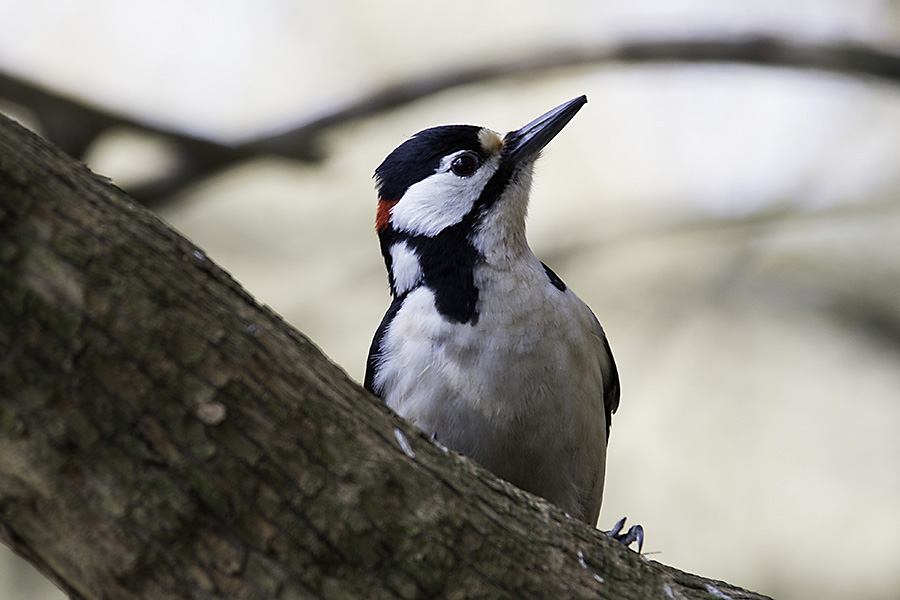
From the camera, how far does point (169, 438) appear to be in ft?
4.75

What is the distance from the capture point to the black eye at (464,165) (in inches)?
126

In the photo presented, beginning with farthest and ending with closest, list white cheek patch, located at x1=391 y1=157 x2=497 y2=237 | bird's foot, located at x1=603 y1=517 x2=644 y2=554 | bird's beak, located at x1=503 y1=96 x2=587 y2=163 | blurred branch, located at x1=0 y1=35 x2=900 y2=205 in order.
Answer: blurred branch, located at x1=0 y1=35 x2=900 y2=205 → bird's beak, located at x1=503 y1=96 x2=587 y2=163 → white cheek patch, located at x1=391 y1=157 x2=497 y2=237 → bird's foot, located at x1=603 y1=517 x2=644 y2=554

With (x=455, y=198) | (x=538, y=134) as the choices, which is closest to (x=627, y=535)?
(x=455, y=198)

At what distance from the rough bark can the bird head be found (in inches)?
54.3

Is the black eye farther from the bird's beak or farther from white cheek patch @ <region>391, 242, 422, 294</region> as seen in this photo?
white cheek patch @ <region>391, 242, 422, 294</region>

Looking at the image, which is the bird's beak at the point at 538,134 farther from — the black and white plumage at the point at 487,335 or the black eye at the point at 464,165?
the black eye at the point at 464,165

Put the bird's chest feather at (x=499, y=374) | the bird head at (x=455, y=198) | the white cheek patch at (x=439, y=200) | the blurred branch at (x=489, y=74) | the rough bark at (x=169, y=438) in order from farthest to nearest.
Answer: the blurred branch at (x=489, y=74) → the white cheek patch at (x=439, y=200) → the bird head at (x=455, y=198) → the bird's chest feather at (x=499, y=374) → the rough bark at (x=169, y=438)

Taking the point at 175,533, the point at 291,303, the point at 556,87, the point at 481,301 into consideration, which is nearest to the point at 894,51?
the point at 556,87

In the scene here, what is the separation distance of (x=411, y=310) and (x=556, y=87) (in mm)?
3666

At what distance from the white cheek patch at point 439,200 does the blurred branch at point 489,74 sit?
1971 mm

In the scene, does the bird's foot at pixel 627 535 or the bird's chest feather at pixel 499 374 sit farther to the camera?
the bird's chest feather at pixel 499 374

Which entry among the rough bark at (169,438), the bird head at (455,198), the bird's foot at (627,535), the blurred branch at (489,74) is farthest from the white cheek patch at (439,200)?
the blurred branch at (489,74)

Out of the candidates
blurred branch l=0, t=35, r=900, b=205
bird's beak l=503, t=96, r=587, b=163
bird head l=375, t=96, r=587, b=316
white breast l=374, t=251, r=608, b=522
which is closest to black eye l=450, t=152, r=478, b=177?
bird head l=375, t=96, r=587, b=316

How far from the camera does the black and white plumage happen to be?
2711mm
